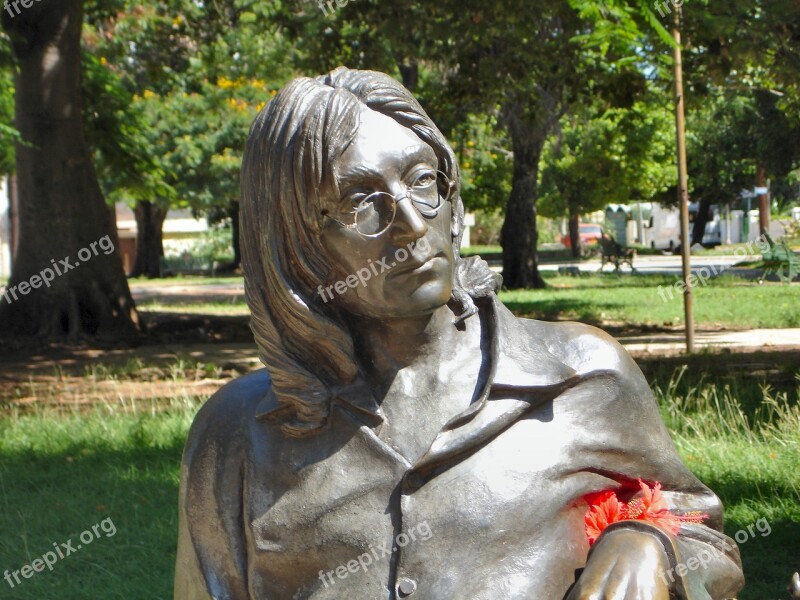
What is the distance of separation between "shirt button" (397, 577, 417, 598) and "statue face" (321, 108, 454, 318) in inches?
17.1

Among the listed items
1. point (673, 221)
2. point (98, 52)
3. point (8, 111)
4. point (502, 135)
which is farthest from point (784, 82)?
point (673, 221)

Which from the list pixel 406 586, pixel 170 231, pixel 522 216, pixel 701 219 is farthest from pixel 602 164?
pixel 170 231

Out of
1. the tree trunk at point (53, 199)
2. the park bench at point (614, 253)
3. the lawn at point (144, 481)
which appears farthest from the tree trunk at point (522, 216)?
the lawn at point (144, 481)

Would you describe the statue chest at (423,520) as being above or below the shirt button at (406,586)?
above

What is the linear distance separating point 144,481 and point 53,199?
8164mm

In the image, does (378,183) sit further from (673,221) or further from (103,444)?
(673,221)

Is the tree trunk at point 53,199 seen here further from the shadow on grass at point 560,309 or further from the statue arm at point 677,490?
the statue arm at point 677,490

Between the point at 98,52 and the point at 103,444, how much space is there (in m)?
16.0

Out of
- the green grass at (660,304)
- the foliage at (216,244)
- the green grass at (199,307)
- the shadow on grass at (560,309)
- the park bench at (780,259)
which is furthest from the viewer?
the foliage at (216,244)

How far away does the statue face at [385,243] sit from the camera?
5.94ft

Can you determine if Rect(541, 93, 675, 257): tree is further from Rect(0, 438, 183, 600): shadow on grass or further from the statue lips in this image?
the statue lips

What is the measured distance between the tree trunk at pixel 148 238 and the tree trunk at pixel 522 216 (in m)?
16.2

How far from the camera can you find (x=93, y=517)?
6234 millimetres

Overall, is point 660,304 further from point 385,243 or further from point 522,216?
point 385,243
